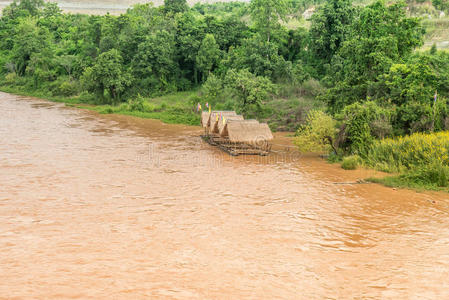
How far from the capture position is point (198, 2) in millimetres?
87062

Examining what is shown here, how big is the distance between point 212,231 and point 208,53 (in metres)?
31.0

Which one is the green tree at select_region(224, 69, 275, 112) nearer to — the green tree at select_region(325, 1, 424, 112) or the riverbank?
the riverbank

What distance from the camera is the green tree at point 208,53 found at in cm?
4044

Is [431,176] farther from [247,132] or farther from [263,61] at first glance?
[263,61]

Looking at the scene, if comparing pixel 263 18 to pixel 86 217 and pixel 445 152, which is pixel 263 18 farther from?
pixel 86 217

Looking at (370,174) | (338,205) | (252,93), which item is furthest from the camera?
(252,93)

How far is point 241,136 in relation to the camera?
832 inches

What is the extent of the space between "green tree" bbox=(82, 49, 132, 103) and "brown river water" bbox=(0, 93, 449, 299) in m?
18.7

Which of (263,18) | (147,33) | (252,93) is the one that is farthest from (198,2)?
(252,93)

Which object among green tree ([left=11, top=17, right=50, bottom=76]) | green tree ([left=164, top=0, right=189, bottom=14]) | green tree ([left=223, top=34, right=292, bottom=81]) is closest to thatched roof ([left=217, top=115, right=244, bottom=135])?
green tree ([left=223, top=34, right=292, bottom=81])

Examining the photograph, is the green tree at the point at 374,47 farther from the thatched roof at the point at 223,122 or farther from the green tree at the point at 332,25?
the green tree at the point at 332,25

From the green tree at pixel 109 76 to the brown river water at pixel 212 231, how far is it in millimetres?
18700

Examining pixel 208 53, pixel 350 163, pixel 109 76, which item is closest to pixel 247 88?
pixel 350 163

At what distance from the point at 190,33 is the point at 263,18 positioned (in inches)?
385
